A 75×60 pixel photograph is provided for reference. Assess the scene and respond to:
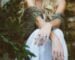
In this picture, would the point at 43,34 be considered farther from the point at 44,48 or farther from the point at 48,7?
the point at 48,7

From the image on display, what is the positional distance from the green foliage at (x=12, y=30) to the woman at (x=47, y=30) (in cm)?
29

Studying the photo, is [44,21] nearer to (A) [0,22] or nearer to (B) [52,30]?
(B) [52,30]

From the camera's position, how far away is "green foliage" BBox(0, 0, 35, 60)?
91.6 inches

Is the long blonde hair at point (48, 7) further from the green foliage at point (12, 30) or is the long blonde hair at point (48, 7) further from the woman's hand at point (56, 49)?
the green foliage at point (12, 30)

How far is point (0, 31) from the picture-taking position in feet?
8.01

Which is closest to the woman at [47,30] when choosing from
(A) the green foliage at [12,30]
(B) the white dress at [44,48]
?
(B) the white dress at [44,48]

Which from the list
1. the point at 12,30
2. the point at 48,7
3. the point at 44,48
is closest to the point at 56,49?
the point at 44,48

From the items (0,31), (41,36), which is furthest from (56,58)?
(0,31)

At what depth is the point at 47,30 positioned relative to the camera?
2.96 m

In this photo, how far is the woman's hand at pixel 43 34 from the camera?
2953mm

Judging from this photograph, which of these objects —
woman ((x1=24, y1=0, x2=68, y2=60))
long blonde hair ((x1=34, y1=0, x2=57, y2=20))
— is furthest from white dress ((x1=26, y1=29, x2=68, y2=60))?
long blonde hair ((x1=34, y1=0, x2=57, y2=20))

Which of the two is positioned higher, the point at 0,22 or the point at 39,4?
the point at 39,4

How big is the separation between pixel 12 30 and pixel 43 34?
1.76ft

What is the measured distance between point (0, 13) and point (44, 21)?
62 cm
